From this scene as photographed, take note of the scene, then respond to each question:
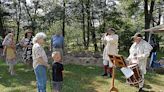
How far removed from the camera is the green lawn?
9712 mm

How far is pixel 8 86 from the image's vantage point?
1004 centimetres

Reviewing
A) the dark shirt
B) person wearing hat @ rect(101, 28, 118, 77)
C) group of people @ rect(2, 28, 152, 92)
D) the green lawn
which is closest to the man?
group of people @ rect(2, 28, 152, 92)

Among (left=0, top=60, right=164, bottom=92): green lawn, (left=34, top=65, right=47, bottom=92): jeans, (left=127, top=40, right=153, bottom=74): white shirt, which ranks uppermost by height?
(left=127, top=40, right=153, bottom=74): white shirt

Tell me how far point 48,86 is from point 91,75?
2037 mm

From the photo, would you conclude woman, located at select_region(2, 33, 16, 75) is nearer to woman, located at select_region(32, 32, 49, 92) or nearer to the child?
woman, located at select_region(32, 32, 49, 92)

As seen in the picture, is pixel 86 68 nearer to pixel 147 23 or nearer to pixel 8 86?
pixel 8 86

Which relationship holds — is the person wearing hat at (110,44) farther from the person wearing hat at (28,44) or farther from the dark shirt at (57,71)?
the dark shirt at (57,71)

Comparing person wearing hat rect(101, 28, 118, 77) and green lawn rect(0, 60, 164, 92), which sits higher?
person wearing hat rect(101, 28, 118, 77)

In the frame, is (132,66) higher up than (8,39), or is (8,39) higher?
(8,39)

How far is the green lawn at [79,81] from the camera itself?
971cm

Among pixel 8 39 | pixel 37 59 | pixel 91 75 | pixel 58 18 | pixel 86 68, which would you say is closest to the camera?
pixel 37 59

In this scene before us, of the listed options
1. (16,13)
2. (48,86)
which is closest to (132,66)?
(48,86)

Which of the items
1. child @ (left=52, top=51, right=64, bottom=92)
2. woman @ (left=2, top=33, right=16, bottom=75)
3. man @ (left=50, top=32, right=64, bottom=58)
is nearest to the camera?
child @ (left=52, top=51, right=64, bottom=92)

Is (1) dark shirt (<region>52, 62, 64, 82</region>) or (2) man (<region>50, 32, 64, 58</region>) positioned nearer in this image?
(1) dark shirt (<region>52, 62, 64, 82</region>)
